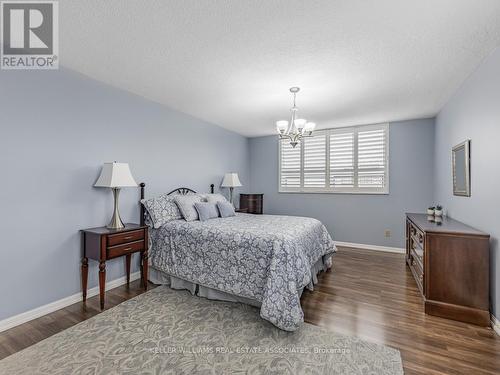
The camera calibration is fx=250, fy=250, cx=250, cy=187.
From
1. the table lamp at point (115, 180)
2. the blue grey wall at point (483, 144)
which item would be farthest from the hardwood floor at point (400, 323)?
the table lamp at point (115, 180)

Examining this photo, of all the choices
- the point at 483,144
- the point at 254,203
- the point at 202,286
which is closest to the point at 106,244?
the point at 202,286

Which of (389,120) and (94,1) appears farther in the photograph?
(389,120)

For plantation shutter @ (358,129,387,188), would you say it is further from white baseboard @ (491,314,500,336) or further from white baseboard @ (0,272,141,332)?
white baseboard @ (0,272,141,332)

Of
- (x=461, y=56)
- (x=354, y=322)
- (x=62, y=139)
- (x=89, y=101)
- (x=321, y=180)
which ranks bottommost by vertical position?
(x=354, y=322)

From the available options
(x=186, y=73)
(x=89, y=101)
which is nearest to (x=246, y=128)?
(x=186, y=73)

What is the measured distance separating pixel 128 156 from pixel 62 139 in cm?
77

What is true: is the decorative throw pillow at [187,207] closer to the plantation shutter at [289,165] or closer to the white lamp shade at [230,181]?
the white lamp shade at [230,181]

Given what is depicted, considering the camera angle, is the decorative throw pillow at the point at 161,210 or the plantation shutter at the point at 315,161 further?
the plantation shutter at the point at 315,161

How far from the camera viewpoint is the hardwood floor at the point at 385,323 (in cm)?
184

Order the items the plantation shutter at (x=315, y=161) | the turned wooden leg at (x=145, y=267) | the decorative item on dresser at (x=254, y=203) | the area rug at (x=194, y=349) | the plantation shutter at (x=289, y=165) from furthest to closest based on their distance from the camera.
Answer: the plantation shutter at (x=289, y=165) → the decorative item on dresser at (x=254, y=203) → the plantation shutter at (x=315, y=161) → the turned wooden leg at (x=145, y=267) → the area rug at (x=194, y=349)

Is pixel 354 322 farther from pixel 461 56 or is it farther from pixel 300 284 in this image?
pixel 461 56

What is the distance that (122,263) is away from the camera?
A: 3.25 meters

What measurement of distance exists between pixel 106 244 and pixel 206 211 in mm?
1322

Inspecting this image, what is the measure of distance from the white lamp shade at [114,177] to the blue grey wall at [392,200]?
363cm
